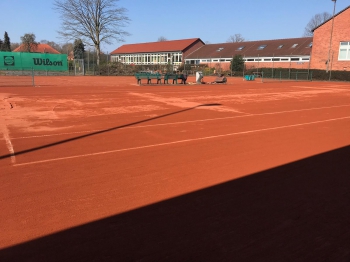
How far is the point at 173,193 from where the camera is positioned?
4902 millimetres

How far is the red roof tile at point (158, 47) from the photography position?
77.0 m

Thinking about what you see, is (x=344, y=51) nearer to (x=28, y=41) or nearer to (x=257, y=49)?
(x=257, y=49)

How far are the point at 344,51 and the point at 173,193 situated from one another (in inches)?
1955

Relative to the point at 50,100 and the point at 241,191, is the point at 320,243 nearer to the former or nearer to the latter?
the point at 241,191

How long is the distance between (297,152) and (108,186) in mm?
4685

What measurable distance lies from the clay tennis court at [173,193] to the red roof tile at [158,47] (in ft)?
231

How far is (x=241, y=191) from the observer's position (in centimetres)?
500

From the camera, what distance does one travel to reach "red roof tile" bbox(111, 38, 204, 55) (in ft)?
253

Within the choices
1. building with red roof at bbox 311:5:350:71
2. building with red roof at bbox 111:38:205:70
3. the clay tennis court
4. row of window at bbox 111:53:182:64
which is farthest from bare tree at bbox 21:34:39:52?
the clay tennis court

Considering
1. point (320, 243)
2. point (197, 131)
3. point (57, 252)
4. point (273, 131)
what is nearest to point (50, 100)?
point (197, 131)

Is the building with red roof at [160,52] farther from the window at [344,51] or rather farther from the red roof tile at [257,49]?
the window at [344,51]

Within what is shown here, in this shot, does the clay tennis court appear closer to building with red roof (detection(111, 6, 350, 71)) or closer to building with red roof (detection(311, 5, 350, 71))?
building with red roof (detection(311, 5, 350, 71))

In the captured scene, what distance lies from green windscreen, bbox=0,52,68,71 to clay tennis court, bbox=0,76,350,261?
37740 mm

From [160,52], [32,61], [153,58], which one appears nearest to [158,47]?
[160,52]
